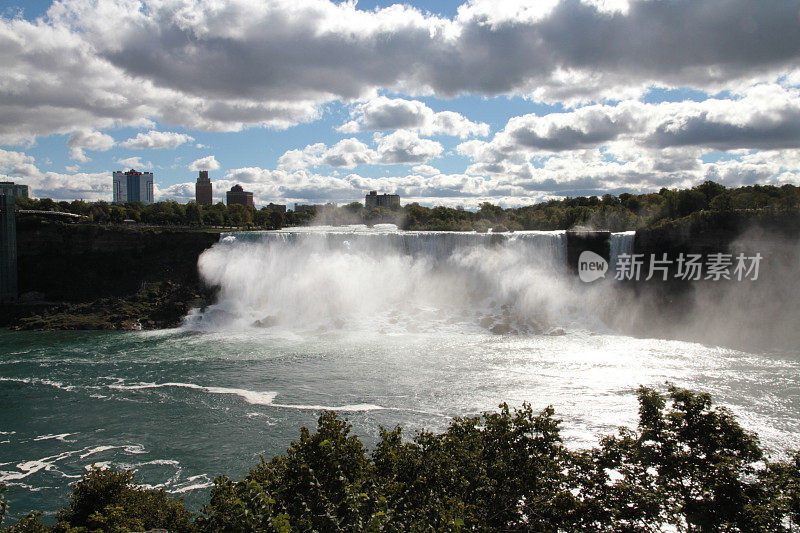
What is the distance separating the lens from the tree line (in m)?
41.6

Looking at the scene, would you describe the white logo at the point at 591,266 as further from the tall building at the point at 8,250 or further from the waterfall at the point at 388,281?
the tall building at the point at 8,250

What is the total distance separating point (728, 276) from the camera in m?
31.8

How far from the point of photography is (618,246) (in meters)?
35.3

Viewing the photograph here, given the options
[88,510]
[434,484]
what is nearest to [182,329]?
[88,510]

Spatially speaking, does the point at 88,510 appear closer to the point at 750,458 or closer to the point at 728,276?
the point at 750,458

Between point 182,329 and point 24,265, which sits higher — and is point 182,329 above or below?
below

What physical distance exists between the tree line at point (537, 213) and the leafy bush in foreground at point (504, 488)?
30.1 m

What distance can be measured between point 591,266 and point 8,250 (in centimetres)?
4524

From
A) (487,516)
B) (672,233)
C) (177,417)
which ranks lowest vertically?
(177,417)

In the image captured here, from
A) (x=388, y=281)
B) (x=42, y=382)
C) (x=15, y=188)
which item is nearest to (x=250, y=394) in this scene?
(x=42, y=382)

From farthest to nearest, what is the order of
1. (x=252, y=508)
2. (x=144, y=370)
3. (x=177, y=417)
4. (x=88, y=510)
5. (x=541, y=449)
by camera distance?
(x=144, y=370), (x=177, y=417), (x=88, y=510), (x=541, y=449), (x=252, y=508)

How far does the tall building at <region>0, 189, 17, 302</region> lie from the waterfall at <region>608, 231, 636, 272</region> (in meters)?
45.7

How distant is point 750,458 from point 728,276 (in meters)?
28.6

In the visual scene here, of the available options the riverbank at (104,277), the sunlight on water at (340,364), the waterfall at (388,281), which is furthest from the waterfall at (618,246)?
the riverbank at (104,277)
